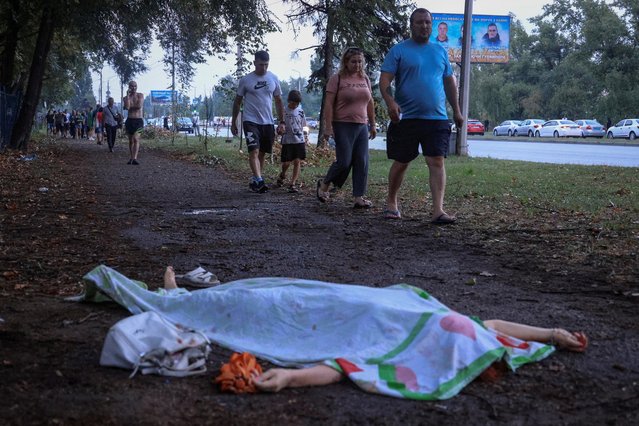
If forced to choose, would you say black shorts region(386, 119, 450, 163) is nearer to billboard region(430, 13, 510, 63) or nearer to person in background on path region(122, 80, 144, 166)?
person in background on path region(122, 80, 144, 166)

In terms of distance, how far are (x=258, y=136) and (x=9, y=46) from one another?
16636mm

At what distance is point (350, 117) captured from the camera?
9.46 metres

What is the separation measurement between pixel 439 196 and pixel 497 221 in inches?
26.4

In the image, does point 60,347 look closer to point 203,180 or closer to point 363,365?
point 363,365

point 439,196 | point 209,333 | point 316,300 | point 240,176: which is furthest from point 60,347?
point 240,176

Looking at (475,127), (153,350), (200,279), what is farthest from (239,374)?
(475,127)

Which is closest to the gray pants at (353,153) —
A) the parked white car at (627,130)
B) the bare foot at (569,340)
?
the bare foot at (569,340)

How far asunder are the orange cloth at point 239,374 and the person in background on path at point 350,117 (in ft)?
20.8

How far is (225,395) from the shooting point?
2979 mm

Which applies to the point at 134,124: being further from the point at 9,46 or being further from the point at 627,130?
the point at 627,130

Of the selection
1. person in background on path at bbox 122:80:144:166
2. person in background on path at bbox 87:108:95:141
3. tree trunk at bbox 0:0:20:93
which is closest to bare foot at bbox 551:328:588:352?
person in background on path at bbox 122:80:144:166

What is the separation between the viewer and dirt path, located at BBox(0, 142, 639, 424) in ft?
9.35

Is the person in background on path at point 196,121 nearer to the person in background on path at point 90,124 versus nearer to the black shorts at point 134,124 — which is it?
the person in background on path at point 90,124

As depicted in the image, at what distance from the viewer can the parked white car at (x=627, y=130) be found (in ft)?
163
